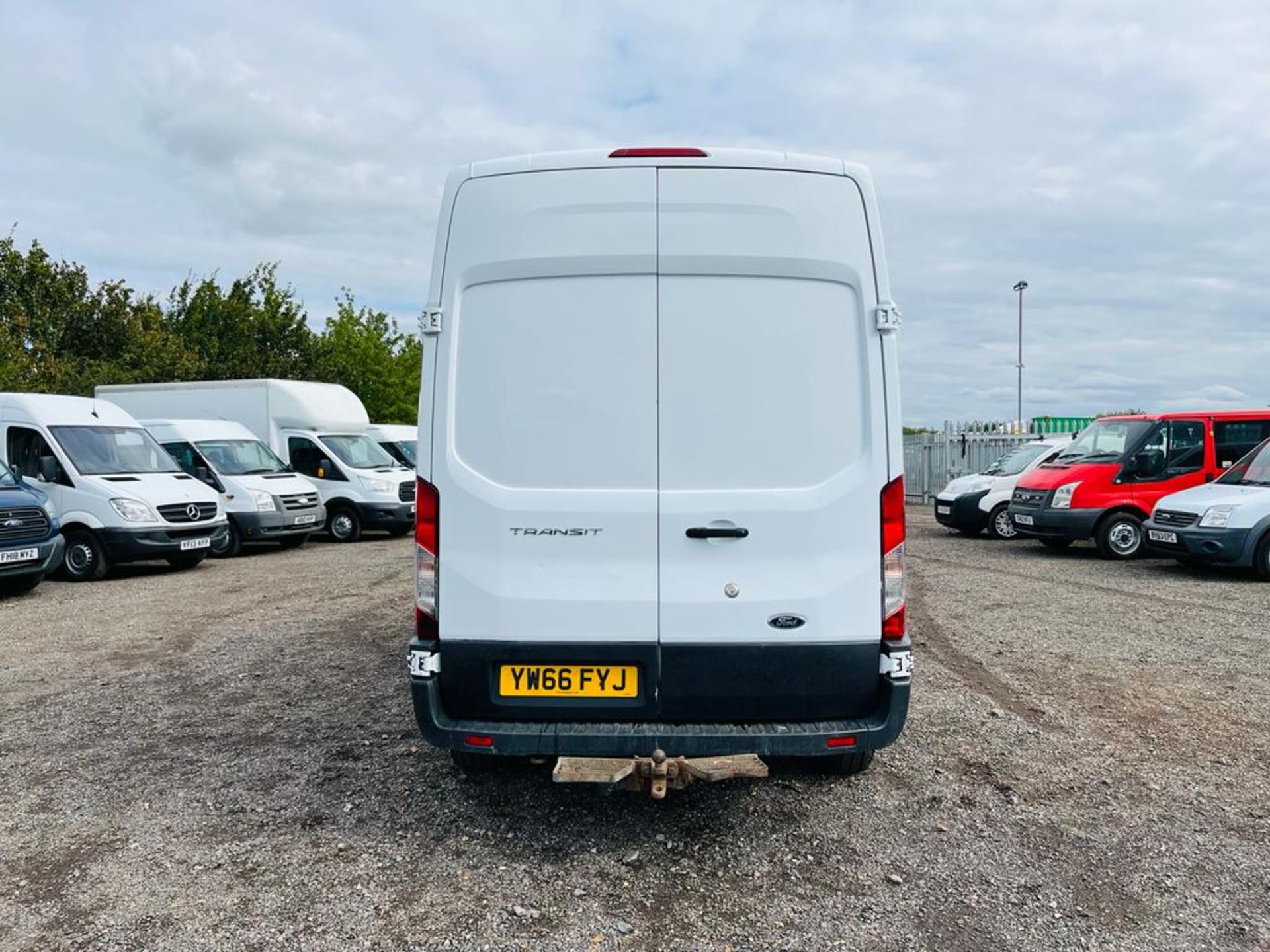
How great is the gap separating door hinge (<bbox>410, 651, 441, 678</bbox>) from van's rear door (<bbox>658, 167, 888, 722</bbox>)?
2.89ft

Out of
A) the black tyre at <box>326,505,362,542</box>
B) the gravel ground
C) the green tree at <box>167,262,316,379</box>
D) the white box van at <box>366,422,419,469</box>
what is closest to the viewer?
the gravel ground

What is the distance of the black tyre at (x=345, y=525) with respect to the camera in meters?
17.6

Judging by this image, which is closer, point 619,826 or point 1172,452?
point 619,826

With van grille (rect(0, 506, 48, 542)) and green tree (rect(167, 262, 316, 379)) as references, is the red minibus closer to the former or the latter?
van grille (rect(0, 506, 48, 542))

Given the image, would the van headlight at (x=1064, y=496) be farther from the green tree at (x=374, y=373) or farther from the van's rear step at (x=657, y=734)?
the green tree at (x=374, y=373)

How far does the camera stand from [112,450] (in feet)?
43.1

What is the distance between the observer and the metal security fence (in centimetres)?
2297

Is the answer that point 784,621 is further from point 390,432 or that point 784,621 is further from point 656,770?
point 390,432

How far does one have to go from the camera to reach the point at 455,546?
12.4ft

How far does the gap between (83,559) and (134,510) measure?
0.95 metres

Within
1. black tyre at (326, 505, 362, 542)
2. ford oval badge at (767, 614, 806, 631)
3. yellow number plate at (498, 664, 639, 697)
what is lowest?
black tyre at (326, 505, 362, 542)

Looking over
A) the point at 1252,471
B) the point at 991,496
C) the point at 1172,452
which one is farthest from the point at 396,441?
the point at 1252,471

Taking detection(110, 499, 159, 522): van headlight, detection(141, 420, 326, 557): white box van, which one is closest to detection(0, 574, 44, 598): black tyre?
detection(110, 499, 159, 522): van headlight

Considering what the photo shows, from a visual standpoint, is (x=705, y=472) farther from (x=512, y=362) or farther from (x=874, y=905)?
(x=874, y=905)
